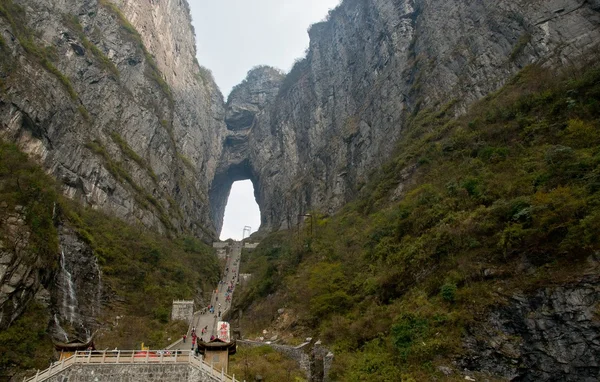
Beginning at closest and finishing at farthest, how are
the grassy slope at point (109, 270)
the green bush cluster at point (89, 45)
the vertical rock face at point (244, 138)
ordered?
1. the grassy slope at point (109, 270)
2. the green bush cluster at point (89, 45)
3. the vertical rock face at point (244, 138)

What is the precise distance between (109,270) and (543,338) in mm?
25735

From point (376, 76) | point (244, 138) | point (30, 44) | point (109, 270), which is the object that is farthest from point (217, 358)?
point (244, 138)

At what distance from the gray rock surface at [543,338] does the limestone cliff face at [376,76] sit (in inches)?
762

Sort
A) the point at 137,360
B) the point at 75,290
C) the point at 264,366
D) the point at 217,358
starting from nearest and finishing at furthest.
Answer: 1. the point at 137,360
2. the point at 217,358
3. the point at 264,366
4. the point at 75,290

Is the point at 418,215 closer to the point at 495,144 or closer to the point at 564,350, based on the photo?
the point at 495,144

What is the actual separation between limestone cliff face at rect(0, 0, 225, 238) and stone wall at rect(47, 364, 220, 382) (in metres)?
23.7

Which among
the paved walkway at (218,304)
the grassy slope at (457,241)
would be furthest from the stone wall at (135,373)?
the paved walkway at (218,304)

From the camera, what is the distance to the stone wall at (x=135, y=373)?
526 inches

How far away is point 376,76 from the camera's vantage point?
50469mm

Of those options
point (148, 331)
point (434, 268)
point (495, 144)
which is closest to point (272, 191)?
point (148, 331)

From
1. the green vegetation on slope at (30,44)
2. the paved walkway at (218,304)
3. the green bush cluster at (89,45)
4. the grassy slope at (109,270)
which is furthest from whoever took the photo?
the green bush cluster at (89,45)

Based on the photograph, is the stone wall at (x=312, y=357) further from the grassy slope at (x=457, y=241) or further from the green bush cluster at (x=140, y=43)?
the green bush cluster at (x=140, y=43)

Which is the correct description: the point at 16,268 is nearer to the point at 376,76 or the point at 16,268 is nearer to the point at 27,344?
the point at 27,344

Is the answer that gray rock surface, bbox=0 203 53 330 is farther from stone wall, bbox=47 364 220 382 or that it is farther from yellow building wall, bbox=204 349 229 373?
yellow building wall, bbox=204 349 229 373
